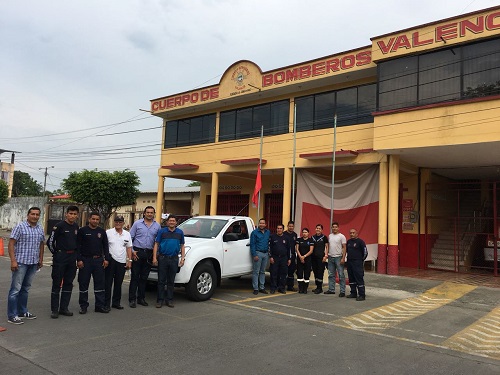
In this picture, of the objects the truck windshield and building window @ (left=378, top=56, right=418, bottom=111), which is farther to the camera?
building window @ (left=378, top=56, right=418, bottom=111)

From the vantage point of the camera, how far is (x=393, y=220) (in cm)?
1332

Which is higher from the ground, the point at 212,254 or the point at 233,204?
the point at 233,204

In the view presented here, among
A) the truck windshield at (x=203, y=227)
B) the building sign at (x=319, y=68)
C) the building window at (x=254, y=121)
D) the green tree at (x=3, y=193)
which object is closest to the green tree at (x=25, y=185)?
the green tree at (x=3, y=193)

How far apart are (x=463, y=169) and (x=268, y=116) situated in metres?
8.16

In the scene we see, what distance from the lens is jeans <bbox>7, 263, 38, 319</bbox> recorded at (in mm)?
6164

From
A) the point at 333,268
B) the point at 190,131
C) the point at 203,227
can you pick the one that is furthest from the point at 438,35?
the point at 190,131

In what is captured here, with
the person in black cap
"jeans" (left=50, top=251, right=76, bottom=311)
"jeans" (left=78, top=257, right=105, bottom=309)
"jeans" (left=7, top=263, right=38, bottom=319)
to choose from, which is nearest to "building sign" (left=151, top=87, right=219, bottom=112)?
the person in black cap

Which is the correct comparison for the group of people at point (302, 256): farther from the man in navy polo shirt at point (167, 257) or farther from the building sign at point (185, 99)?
the building sign at point (185, 99)

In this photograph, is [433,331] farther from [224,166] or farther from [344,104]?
[224,166]

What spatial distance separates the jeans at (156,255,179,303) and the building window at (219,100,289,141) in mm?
10551

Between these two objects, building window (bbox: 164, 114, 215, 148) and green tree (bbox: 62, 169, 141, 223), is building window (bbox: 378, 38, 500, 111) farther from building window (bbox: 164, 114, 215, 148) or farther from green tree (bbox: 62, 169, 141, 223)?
green tree (bbox: 62, 169, 141, 223)

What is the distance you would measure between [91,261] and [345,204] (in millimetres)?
10098

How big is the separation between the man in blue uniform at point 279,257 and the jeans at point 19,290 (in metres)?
5.04

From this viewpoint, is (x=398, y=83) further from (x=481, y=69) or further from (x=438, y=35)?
(x=481, y=69)
